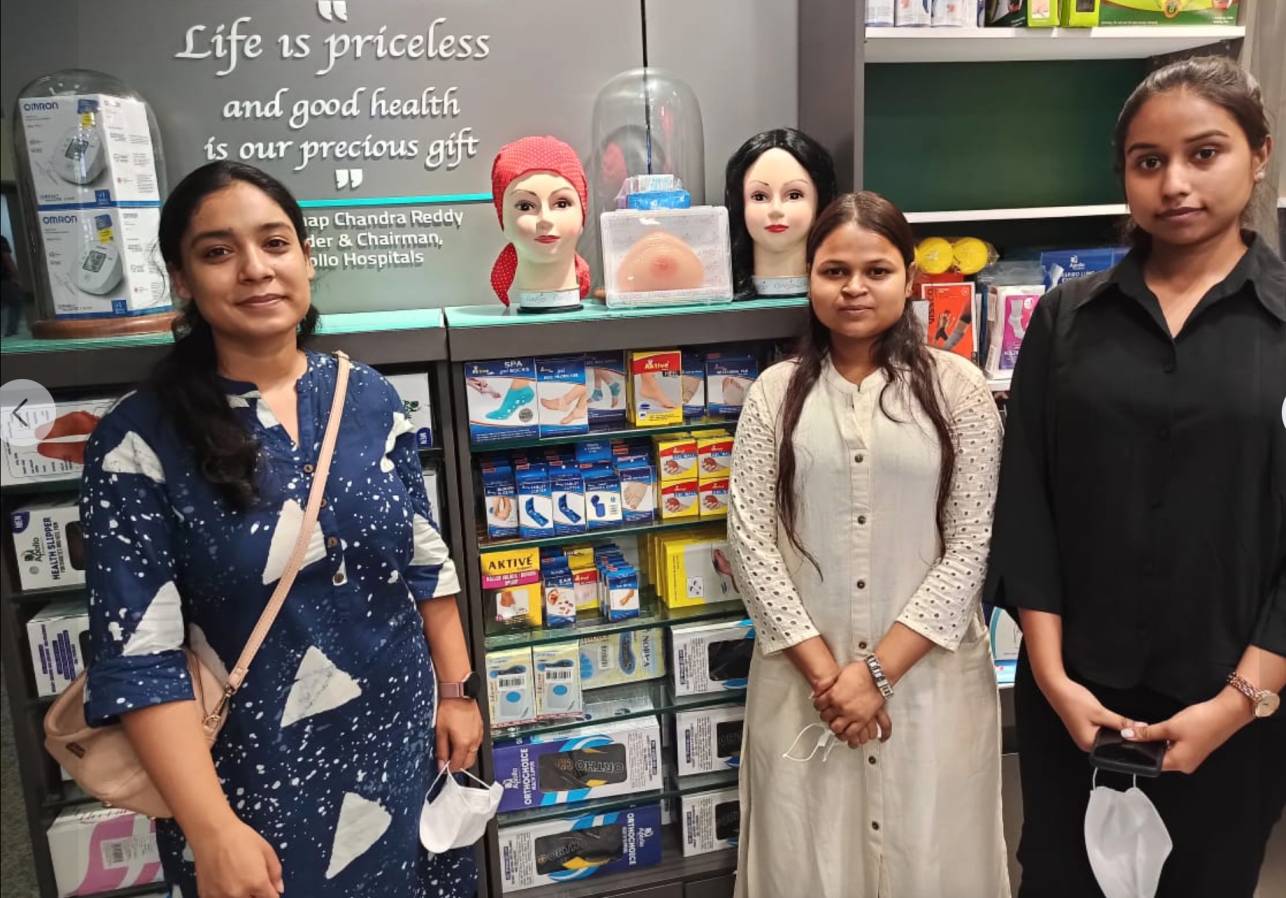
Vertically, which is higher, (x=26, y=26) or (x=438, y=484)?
(x=26, y=26)

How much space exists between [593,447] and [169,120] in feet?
3.89

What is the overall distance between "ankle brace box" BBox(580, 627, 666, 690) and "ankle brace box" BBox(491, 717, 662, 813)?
0.33 ft

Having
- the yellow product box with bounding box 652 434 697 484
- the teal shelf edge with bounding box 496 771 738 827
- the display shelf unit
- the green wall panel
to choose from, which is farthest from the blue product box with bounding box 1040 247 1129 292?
the teal shelf edge with bounding box 496 771 738 827

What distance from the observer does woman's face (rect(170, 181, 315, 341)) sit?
126 cm

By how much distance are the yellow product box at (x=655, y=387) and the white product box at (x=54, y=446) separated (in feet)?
3.38

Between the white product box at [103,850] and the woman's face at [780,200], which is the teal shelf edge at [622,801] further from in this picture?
the woman's face at [780,200]

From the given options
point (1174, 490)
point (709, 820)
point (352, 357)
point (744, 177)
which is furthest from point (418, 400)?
point (1174, 490)

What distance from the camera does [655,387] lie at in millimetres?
2037

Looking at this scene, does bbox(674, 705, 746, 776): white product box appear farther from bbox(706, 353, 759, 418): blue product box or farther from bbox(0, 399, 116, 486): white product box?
bbox(0, 399, 116, 486): white product box

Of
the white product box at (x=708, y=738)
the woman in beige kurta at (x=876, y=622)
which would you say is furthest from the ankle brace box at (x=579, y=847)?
the woman in beige kurta at (x=876, y=622)

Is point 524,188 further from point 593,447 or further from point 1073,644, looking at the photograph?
point 1073,644

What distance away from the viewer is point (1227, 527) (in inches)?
53.3

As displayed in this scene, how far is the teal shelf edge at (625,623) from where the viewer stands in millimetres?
2078

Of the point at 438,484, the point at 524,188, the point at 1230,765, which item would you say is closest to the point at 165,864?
the point at 438,484
